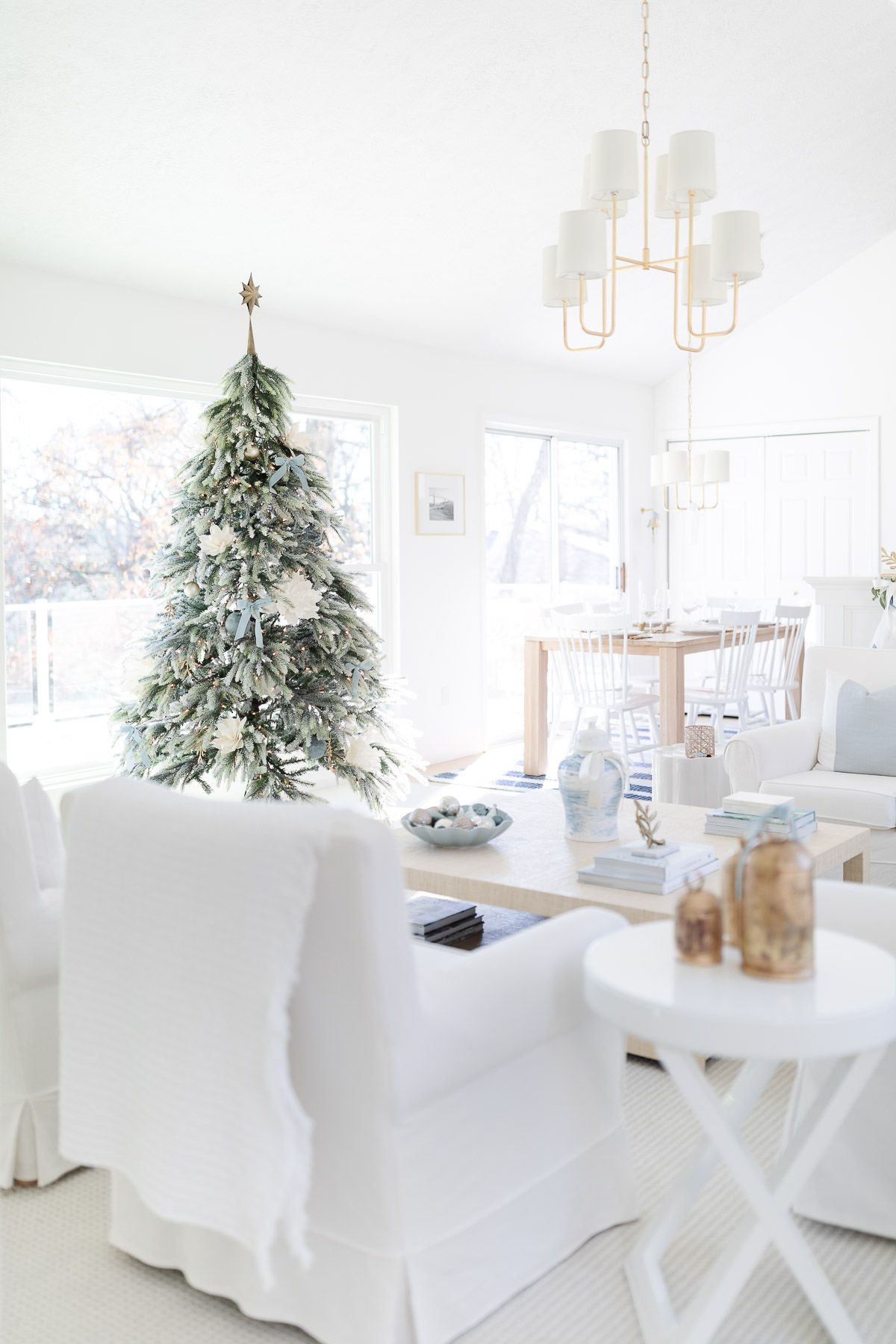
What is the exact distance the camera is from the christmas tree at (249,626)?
4.04 m

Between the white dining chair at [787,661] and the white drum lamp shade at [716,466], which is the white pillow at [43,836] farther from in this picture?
the white drum lamp shade at [716,466]

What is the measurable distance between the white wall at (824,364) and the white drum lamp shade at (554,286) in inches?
178

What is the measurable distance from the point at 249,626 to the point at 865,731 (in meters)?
2.11

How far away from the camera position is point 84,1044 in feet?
6.19

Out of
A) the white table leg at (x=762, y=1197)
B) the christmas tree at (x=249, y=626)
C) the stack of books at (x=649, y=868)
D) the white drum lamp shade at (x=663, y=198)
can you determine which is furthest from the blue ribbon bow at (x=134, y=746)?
the white table leg at (x=762, y=1197)

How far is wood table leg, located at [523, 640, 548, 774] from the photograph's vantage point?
6348 millimetres

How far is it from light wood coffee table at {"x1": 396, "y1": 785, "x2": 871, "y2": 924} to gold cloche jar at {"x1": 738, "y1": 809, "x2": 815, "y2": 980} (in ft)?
2.60

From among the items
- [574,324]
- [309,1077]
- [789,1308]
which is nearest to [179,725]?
[309,1077]

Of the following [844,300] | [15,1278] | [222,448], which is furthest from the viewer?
[844,300]

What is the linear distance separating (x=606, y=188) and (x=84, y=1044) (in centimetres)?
271

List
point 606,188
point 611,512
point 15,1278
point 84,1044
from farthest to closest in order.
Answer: point 611,512 < point 606,188 < point 15,1278 < point 84,1044

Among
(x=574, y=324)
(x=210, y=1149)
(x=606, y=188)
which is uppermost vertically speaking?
(x=574, y=324)

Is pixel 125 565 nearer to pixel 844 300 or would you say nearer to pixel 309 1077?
pixel 309 1077

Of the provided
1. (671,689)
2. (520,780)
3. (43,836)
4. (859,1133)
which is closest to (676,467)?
(671,689)
